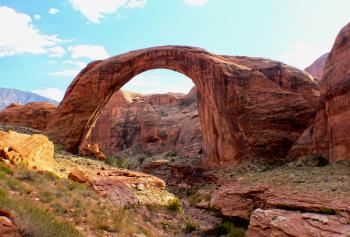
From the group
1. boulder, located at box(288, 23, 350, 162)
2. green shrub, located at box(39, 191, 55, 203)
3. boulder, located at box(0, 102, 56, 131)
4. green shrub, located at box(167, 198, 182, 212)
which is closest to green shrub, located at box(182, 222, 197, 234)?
green shrub, located at box(167, 198, 182, 212)

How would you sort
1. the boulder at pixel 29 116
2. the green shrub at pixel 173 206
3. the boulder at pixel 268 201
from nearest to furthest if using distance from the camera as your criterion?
the boulder at pixel 268 201
the green shrub at pixel 173 206
the boulder at pixel 29 116

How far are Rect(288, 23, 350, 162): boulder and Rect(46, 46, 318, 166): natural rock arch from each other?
333 centimetres

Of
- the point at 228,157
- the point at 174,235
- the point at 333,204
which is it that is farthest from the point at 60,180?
the point at 228,157

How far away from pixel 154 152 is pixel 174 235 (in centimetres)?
3460

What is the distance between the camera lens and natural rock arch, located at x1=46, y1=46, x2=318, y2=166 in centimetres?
2155

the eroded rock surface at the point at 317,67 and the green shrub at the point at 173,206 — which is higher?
the eroded rock surface at the point at 317,67

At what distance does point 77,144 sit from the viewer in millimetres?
24875

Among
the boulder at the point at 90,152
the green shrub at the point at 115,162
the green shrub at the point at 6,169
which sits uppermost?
the green shrub at the point at 6,169

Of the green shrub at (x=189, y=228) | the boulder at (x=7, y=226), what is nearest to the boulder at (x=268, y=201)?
the green shrub at (x=189, y=228)

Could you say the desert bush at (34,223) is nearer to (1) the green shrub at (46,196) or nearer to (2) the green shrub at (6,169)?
(1) the green shrub at (46,196)

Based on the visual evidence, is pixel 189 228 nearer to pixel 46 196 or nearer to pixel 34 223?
Result: pixel 46 196

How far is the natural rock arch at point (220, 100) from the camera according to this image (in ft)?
70.7

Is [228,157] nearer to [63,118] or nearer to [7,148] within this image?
[63,118]

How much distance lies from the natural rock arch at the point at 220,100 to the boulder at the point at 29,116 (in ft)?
24.7
